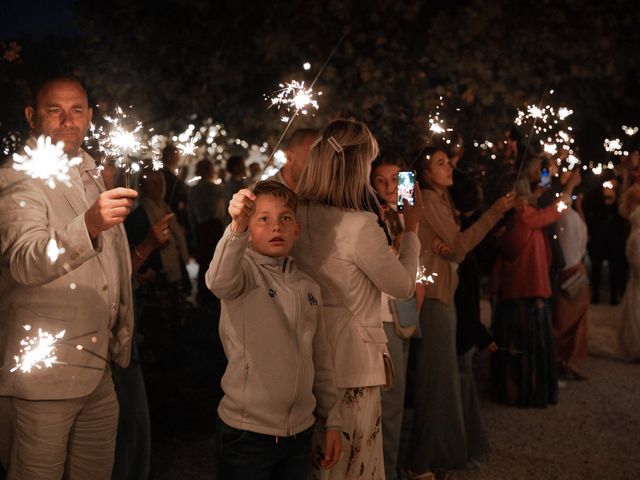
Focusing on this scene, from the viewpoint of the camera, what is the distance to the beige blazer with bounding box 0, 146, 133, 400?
9.21 ft

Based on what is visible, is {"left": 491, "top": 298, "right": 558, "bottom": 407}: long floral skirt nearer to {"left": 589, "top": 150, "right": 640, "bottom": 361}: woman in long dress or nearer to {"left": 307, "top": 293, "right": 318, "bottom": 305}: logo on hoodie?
{"left": 589, "top": 150, "right": 640, "bottom": 361}: woman in long dress

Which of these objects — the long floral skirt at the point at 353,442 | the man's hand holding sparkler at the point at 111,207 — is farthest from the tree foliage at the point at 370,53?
the man's hand holding sparkler at the point at 111,207

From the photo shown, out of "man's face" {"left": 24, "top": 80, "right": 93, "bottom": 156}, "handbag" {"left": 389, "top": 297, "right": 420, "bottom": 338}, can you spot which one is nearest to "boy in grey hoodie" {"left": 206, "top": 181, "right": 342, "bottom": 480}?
"man's face" {"left": 24, "top": 80, "right": 93, "bottom": 156}

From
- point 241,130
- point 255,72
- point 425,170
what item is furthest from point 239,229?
point 241,130

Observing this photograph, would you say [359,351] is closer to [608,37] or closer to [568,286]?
[568,286]

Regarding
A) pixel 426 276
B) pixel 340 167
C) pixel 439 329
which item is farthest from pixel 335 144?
pixel 439 329

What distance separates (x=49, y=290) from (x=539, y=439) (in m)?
4.45

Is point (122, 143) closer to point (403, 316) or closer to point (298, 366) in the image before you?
point (298, 366)

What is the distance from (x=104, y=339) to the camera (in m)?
3.27

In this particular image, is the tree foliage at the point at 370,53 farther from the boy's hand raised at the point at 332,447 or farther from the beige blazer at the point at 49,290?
the beige blazer at the point at 49,290

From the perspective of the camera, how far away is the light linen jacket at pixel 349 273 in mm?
3658

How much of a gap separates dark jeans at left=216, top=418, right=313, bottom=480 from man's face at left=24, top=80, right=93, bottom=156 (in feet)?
4.37

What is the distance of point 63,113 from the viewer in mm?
3271

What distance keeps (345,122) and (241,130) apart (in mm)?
8302
